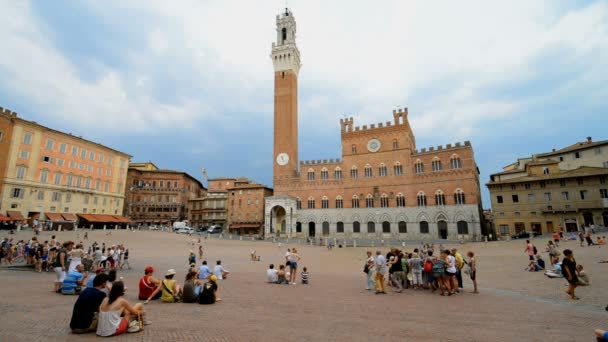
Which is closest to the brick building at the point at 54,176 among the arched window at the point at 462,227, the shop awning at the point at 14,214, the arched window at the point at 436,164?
the shop awning at the point at 14,214

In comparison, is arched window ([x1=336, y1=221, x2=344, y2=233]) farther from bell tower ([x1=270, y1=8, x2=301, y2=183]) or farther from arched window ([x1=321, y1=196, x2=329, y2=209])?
bell tower ([x1=270, y1=8, x2=301, y2=183])

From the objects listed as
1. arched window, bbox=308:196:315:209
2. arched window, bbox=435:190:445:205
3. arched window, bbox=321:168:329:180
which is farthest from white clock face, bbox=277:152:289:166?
→ arched window, bbox=435:190:445:205

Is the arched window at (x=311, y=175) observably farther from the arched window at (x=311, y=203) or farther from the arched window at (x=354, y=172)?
the arched window at (x=354, y=172)

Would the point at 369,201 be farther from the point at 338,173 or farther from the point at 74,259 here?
the point at 74,259

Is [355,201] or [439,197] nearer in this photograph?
[439,197]

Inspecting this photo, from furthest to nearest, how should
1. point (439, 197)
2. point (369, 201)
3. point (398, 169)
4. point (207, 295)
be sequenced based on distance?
point (369, 201)
point (398, 169)
point (439, 197)
point (207, 295)

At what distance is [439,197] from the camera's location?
138ft

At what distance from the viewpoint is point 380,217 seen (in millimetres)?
44875

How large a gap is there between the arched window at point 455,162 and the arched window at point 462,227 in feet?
26.1

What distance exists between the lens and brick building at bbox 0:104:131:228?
36.2 meters

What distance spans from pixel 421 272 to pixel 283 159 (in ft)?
137

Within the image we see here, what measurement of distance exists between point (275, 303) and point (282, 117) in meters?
46.8

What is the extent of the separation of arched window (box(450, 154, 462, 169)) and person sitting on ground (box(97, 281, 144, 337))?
144 feet

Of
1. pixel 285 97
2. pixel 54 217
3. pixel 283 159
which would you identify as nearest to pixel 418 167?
pixel 283 159
